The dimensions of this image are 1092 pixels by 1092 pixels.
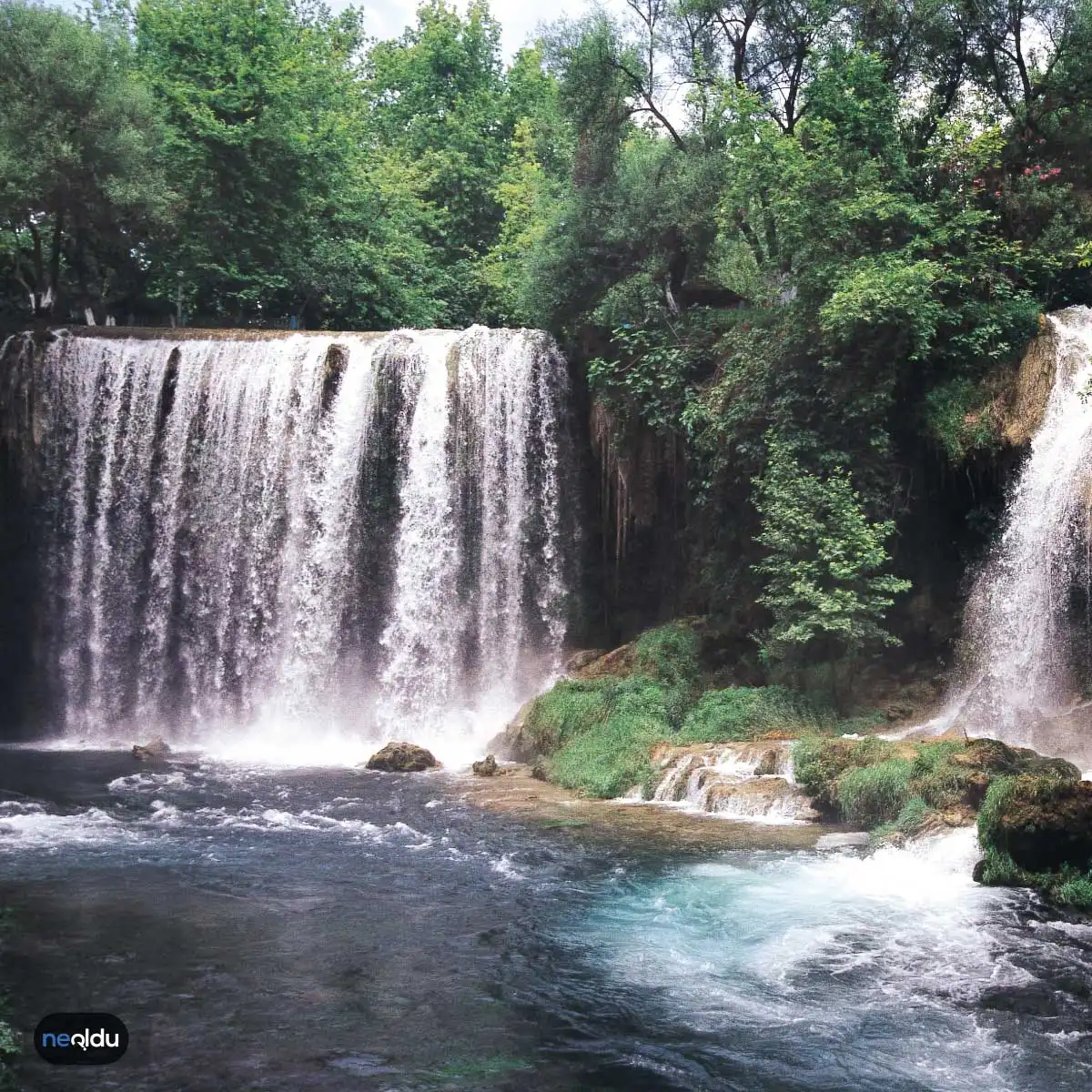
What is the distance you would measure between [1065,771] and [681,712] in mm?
7086

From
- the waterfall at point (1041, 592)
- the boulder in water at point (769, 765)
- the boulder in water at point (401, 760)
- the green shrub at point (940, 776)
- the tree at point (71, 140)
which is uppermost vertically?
the tree at point (71, 140)

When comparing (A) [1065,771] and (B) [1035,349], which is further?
(B) [1035,349]

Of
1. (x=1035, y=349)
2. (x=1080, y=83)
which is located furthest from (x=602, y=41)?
(x=1035, y=349)

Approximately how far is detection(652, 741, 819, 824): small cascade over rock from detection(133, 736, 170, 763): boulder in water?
9.07 m

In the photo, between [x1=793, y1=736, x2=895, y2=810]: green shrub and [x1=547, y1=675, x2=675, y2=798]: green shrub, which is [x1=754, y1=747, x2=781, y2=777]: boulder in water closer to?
[x1=793, y1=736, x2=895, y2=810]: green shrub

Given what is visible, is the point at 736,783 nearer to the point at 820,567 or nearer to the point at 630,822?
the point at 630,822

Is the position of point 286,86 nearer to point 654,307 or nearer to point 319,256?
point 319,256

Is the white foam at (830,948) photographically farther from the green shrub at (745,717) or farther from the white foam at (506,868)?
the green shrub at (745,717)

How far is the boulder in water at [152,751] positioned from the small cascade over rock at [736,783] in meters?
9.07

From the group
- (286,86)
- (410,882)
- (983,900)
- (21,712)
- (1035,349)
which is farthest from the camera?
(286,86)

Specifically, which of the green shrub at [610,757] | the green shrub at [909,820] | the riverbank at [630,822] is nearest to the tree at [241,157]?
the green shrub at [610,757]

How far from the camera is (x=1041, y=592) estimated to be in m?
16.6

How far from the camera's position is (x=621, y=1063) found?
7.57 m

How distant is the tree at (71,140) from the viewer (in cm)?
2444
